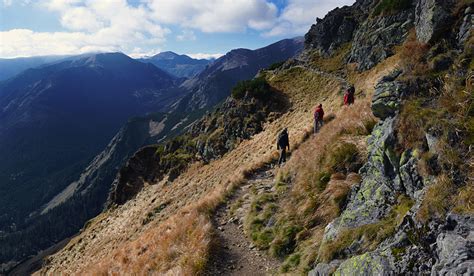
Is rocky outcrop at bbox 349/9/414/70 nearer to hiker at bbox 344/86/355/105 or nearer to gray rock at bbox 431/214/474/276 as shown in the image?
hiker at bbox 344/86/355/105

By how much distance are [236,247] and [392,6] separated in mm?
49124

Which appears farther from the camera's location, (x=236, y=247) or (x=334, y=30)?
(x=334, y=30)

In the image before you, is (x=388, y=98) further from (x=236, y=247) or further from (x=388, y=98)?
(x=236, y=247)

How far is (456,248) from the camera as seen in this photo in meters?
5.68

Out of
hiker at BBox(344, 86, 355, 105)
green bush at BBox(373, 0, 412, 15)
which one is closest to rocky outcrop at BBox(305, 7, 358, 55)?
green bush at BBox(373, 0, 412, 15)

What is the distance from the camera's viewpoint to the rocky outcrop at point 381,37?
152 feet

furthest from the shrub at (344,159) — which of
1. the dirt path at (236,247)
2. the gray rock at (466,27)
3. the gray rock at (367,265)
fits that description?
the gray rock at (367,265)

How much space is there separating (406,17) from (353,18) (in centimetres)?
2797

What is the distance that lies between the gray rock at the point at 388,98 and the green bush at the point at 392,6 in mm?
43217

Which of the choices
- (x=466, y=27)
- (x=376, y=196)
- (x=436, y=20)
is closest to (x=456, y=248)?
(x=376, y=196)

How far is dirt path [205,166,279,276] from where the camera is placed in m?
12.1

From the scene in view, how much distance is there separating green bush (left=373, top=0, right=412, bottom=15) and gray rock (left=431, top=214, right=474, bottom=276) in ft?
163

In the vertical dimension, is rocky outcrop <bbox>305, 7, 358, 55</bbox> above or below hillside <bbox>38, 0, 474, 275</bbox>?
above

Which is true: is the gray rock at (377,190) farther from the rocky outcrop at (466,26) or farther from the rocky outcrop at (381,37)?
the rocky outcrop at (381,37)
